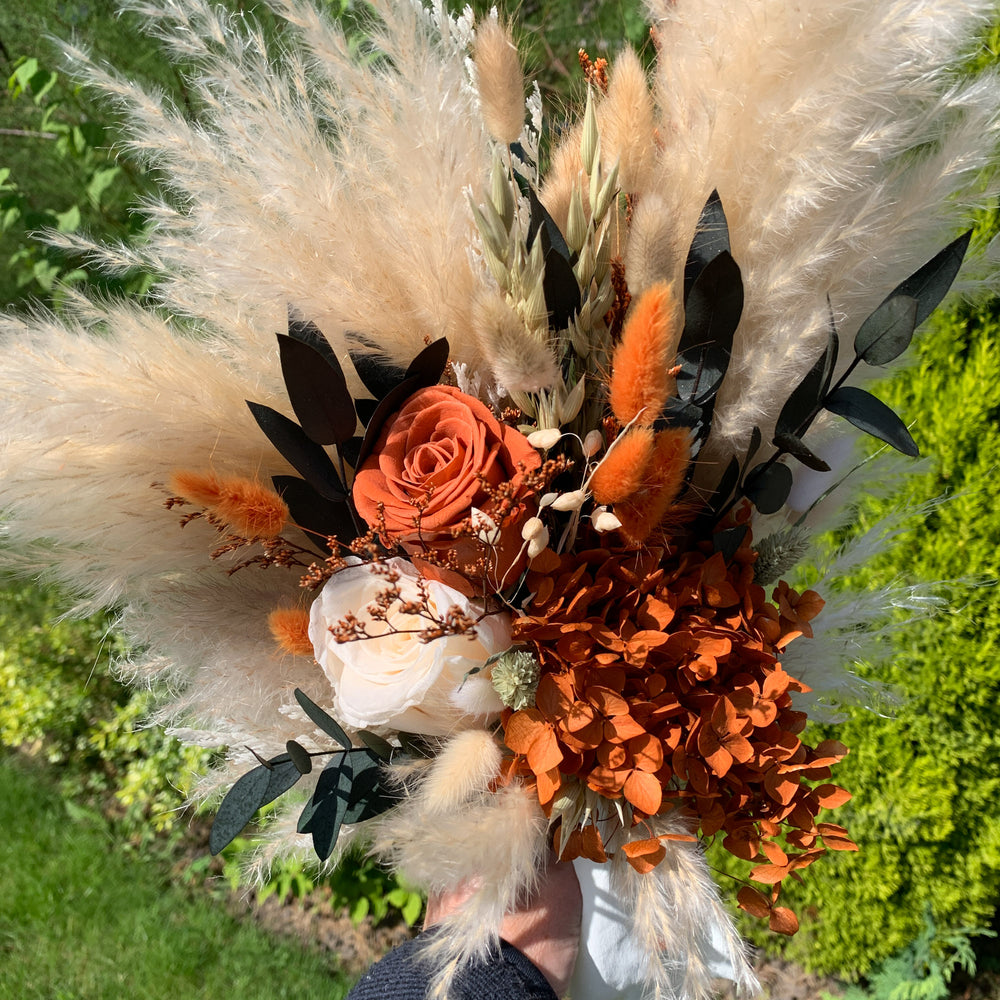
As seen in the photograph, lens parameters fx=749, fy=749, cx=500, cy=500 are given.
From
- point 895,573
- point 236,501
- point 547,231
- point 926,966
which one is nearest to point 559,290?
point 547,231

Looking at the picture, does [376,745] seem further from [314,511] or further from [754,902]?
[754,902]

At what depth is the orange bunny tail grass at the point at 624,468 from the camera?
2.31ft

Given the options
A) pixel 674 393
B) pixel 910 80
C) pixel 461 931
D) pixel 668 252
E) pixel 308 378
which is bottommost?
pixel 461 931

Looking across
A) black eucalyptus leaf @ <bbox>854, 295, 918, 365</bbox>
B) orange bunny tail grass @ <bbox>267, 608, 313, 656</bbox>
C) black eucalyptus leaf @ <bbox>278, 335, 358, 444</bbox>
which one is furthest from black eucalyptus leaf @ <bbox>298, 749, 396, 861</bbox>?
black eucalyptus leaf @ <bbox>854, 295, 918, 365</bbox>

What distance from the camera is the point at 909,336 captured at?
2.43 ft

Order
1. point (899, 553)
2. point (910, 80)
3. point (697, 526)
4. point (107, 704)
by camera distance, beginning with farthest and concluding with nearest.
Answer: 1. point (107, 704)
2. point (899, 553)
3. point (697, 526)
4. point (910, 80)

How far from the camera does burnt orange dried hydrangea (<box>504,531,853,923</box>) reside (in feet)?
2.57

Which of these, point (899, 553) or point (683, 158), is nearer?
point (683, 158)

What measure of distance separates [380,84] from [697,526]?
617 mm

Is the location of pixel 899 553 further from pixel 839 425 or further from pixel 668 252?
pixel 668 252

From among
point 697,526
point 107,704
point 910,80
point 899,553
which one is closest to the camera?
point 910,80

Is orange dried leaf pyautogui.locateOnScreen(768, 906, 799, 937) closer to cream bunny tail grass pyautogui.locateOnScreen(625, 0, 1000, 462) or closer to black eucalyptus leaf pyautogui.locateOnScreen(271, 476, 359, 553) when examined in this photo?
cream bunny tail grass pyautogui.locateOnScreen(625, 0, 1000, 462)

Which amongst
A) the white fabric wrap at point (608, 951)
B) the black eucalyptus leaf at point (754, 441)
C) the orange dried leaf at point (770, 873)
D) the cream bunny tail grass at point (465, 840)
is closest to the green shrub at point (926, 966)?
the white fabric wrap at point (608, 951)

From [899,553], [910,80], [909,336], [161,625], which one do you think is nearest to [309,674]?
[161,625]
